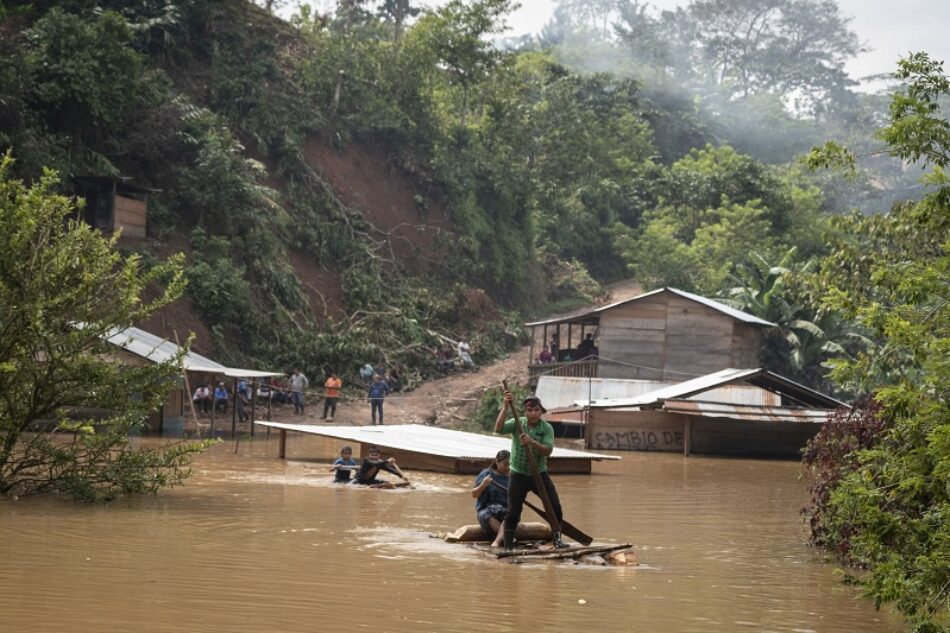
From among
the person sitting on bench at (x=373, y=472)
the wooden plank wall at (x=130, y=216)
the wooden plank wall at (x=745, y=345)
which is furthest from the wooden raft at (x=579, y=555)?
the wooden plank wall at (x=745, y=345)

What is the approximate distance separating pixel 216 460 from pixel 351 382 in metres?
15.7

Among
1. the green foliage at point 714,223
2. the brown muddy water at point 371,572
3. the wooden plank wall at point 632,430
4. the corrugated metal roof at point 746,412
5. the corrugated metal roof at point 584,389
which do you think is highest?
the green foliage at point 714,223

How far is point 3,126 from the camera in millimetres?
35812

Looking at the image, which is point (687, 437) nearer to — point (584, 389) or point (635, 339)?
point (584, 389)

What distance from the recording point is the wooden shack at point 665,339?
40719 mm

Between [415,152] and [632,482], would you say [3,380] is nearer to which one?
[632,482]

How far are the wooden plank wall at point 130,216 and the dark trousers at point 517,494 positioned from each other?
25889mm

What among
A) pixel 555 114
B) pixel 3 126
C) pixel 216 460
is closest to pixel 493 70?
pixel 555 114

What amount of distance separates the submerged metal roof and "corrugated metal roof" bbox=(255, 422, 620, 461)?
6353 millimetres

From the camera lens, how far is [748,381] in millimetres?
34250

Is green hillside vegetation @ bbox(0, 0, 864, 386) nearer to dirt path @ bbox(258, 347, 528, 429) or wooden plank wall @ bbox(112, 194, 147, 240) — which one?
wooden plank wall @ bbox(112, 194, 147, 240)

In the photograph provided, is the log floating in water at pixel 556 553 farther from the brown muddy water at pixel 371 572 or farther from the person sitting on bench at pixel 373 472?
the person sitting on bench at pixel 373 472

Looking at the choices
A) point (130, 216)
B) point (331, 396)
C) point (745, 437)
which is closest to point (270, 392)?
point (331, 396)

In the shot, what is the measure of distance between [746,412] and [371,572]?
2127cm
